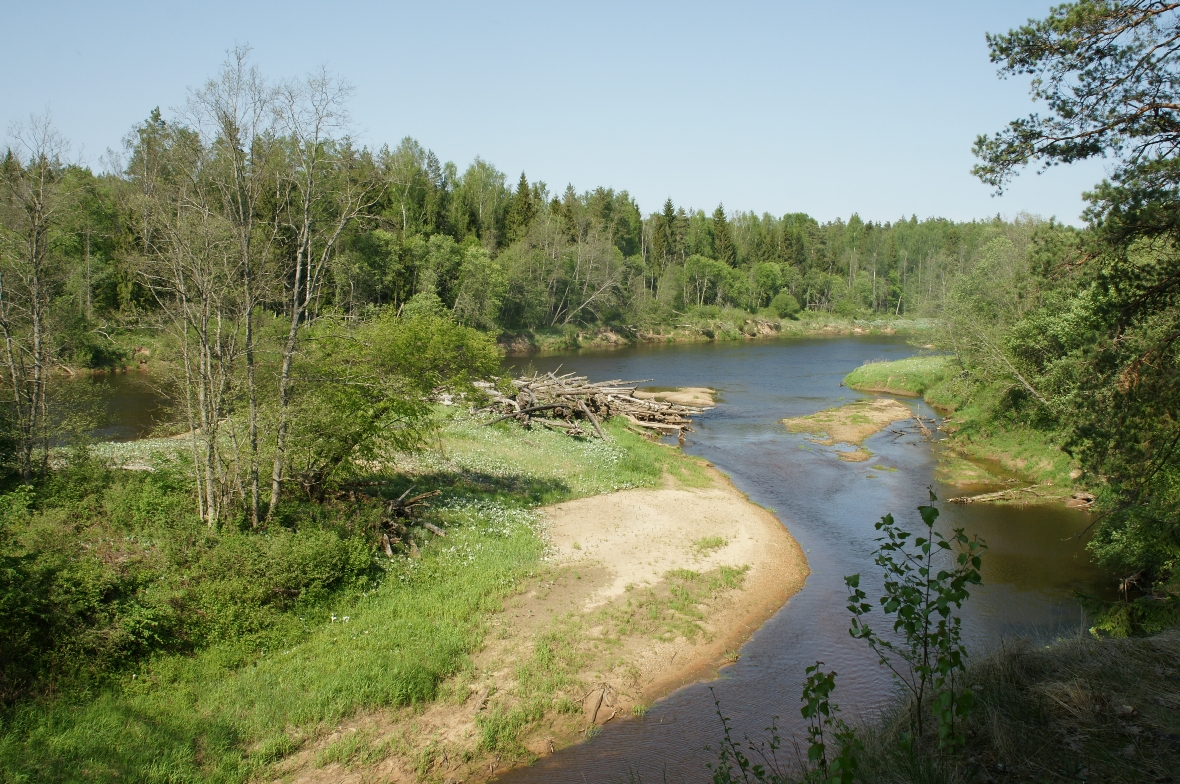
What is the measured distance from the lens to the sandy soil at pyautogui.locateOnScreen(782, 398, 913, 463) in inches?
1266

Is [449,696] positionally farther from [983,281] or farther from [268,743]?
[983,281]

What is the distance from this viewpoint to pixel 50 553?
35.7 ft

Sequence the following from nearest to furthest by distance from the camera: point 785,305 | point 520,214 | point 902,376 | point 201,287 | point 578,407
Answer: point 201,287 < point 578,407 < point 902,376 < point 520,214 < point 785,305

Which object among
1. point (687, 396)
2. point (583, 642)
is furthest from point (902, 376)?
point (583, 642)

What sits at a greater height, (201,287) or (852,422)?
(201,287)

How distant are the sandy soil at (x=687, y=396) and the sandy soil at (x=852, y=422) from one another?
584 centimetres

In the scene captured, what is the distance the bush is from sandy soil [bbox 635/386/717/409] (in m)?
58.7

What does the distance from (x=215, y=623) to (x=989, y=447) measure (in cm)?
2909

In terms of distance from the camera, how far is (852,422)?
120ft

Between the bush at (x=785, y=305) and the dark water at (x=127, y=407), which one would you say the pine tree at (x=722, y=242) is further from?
the dark water at (x=127, y=407)

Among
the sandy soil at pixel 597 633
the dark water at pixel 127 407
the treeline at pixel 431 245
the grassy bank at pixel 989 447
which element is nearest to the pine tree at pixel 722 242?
the treeline at pixel 431 245

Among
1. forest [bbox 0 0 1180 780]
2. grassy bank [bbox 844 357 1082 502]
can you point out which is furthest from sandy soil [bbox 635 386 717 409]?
forest [bbox 0 0 1180 780]

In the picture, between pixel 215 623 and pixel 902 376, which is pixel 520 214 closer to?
pixel 902 376

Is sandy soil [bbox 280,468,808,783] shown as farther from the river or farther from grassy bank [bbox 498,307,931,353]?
grassy bank [bbox 498,307,931,353]
